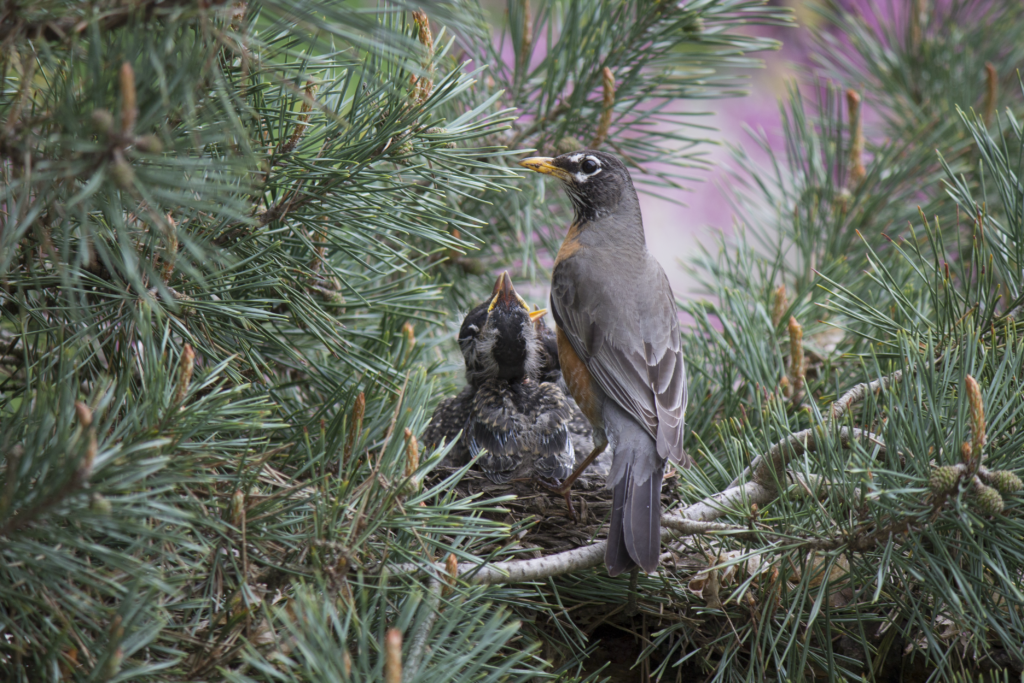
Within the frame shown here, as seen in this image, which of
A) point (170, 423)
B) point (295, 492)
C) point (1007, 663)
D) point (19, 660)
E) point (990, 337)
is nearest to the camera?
point (19, 660)

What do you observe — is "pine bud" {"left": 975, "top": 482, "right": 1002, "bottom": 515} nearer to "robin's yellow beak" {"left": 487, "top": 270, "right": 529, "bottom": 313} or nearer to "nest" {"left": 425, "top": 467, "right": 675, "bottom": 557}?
"nest" {"left": 425, "top": 467, "right": 675, "bottom": 557}

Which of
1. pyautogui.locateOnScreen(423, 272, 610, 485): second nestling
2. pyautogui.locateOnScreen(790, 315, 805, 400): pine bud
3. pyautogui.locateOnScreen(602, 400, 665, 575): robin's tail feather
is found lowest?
pyautogui.locateOnScreen(423, 272, 610, 485): second nestling

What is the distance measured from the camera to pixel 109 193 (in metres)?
0.98

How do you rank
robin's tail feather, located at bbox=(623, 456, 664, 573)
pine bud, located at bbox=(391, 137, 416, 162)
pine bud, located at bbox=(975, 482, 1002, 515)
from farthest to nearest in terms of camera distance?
1. robin's tail feather, located at bbox=(623, 456, 664, 573)
2. pine bud, located at bbox=(391, 137, 416, 162)
3. pine bud, located at bbox=(975, 482, 1002, 515)

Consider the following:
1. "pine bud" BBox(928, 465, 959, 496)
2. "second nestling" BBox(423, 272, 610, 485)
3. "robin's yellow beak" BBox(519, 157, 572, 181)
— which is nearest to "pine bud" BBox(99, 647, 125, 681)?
"pine bud" BBox(928, 465, 959, 496)

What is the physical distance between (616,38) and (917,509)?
1634 mm

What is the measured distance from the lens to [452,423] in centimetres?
285

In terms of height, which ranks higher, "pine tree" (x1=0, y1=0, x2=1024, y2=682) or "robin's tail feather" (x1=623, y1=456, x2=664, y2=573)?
"pine tree" (x1=0, y1=0, x2=1024, y2=682)

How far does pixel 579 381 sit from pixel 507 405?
14.2 inches

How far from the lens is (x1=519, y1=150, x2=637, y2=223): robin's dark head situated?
8.05 ft

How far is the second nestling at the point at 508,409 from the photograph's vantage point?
2.56m

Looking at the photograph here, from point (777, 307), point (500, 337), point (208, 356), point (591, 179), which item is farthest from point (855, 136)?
point (208, 356)

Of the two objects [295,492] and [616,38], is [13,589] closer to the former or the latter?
[295,492]

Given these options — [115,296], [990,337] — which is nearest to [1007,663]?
[990,337]
